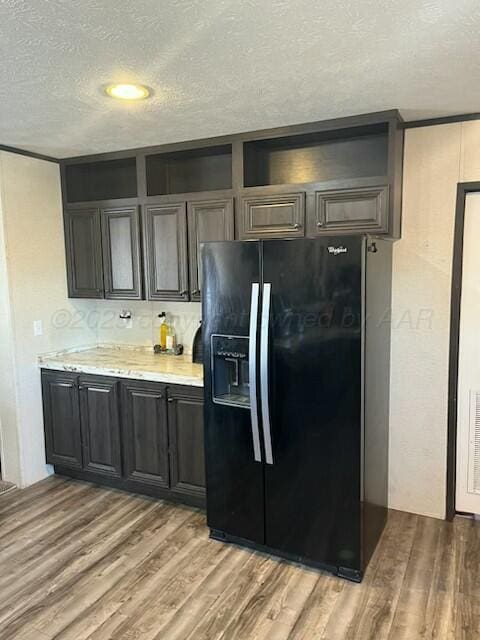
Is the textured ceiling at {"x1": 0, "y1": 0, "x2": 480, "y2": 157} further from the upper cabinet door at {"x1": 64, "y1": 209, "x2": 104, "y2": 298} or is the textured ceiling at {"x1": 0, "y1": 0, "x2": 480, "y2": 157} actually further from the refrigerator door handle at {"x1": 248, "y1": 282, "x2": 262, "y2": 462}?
the refrigerator door handle at {"x1": 248, "y1": 282, "x2": 262, "y2": 462}

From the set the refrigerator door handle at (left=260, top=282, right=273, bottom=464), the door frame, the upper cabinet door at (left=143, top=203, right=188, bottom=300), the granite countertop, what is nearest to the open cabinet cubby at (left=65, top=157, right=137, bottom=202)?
the upper cabinet door at (left=143, top=203, right=188, bottom=300)

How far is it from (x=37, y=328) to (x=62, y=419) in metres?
0.73

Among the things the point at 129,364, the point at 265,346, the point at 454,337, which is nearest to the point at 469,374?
the point at 454,337

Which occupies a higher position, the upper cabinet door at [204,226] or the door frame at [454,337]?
the upper cabinet door at [204,226]

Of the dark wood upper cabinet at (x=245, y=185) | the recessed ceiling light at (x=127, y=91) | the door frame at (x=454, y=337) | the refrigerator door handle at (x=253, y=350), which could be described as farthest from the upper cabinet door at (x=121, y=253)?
the door frame at (x=454, y=337)

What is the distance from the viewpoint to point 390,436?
10.4ft

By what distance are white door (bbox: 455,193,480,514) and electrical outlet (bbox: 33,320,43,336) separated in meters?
3.03

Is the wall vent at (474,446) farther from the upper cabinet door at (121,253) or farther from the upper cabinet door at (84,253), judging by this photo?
the upper cabinet door at (84,253)

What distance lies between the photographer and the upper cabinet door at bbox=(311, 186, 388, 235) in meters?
2.77

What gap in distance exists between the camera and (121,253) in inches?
144

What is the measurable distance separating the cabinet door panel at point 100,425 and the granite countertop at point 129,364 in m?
0.10

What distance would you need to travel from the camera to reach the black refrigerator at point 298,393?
2398 millimetres

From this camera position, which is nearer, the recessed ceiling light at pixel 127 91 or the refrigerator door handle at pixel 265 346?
the recessed ceiling light at pixel 127 91

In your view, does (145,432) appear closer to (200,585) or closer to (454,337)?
(200,585)
